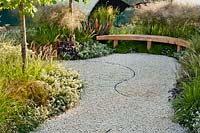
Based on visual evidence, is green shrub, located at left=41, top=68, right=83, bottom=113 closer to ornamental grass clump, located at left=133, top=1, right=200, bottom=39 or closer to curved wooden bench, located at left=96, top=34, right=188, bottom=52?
curved wooden bench, located at left=96, top=34, right=188, bottom=52

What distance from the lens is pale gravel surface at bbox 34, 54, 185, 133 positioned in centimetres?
480

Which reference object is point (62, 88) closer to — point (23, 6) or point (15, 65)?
point (15, 65)

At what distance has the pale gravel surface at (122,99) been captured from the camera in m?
4.80

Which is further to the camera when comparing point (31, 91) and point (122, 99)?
point (122, 99)

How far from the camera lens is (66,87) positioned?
5.64 metres

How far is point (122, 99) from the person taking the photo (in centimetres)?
592

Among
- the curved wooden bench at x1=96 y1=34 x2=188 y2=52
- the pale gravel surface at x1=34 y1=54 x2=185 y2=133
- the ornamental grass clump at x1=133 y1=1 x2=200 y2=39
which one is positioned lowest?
the pale gravel surface at x1=34 y1=54 x2=185 y2=133

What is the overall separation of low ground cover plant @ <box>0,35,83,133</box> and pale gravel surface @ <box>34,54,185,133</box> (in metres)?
0.16

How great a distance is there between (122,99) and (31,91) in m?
1.50

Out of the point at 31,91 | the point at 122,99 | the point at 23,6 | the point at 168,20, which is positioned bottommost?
the point at 122,99

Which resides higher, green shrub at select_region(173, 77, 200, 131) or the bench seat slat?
the bench seat slat

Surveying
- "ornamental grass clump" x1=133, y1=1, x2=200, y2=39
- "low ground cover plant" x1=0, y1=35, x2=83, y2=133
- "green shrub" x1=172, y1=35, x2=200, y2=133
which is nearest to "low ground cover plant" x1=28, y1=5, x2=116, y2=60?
"ornamental grass clump" x1=133, y1=1, x2=200, y2=39

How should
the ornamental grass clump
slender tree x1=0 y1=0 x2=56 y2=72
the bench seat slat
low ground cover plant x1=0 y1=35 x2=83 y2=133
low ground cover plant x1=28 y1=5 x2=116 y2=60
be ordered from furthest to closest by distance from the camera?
the ornamental grass clump, the bench seat slat, low ground cover plant x1=28 y1=5 x2=116 y2=60, slender tree x1=0 y1=0 x2=56 y2=72, low ground cover plant x1=0 y1=35 x2=83 y2=133

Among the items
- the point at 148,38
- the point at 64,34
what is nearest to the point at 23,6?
the point at 64,34
